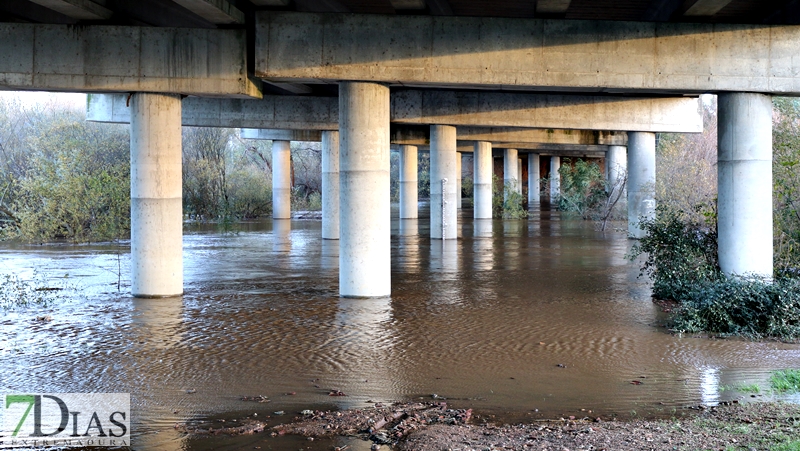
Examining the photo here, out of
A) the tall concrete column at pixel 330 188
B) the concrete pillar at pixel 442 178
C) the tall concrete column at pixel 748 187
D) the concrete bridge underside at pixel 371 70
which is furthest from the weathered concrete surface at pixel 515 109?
the tall concrete column at pixel 748 187

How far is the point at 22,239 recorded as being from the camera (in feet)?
87.4

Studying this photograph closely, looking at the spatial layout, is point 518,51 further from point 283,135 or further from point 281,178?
point 281,178

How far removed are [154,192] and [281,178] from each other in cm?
2778

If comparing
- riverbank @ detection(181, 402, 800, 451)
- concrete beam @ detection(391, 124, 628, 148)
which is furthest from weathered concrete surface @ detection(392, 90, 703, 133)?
riverbank @ detection(181, 402, 800, 451)

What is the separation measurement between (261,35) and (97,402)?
7.97 metres

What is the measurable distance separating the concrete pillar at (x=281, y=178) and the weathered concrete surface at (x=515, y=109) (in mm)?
17162

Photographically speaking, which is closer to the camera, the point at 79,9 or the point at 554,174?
the point at 79,9

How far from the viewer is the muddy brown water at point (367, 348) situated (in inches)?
312

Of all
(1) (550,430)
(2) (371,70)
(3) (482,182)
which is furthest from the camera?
(3) (482,182)

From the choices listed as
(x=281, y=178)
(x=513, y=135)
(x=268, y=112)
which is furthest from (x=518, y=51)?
(x=281, y=178)

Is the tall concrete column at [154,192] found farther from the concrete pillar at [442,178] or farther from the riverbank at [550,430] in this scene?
the concrete pillar at [442,178]

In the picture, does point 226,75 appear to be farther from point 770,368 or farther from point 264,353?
point 770,368

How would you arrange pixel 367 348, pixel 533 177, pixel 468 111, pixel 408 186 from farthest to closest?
1. pixel 533 177
2. pixel 408 186
3. pixel 468 111
4. pixel 367 348

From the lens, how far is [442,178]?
2970 centimetres
